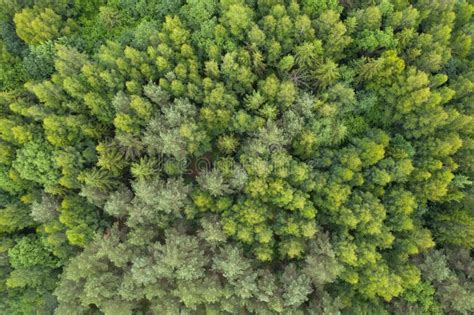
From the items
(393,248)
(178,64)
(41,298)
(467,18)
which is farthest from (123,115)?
(467,18)

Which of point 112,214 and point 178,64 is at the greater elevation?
point 178,64

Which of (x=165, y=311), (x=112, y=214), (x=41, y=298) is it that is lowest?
(x=41, y=298)

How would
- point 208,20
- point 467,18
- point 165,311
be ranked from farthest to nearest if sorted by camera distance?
point 467,18, point 208,20, point 165,311

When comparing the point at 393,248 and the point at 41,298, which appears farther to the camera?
the point at 41,298

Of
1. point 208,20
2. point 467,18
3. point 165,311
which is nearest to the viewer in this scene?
point 165,311

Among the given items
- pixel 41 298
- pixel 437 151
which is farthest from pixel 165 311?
pixel 437 151

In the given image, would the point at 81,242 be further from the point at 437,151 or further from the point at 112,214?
the point at 437,151
